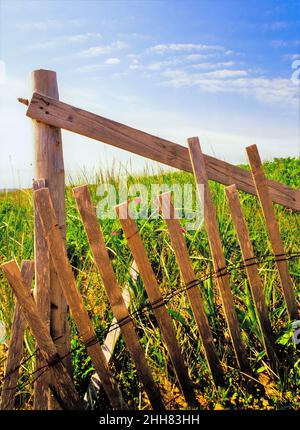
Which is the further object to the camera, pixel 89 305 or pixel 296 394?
pixel 89 305

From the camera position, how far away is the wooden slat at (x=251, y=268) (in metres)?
2.59

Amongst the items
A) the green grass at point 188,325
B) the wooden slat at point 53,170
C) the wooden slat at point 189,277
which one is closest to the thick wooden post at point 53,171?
the wooden slat at point 53,170

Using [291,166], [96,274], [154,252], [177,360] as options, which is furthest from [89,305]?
[291,166]

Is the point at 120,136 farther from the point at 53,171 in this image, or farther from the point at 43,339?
the point at 43,339

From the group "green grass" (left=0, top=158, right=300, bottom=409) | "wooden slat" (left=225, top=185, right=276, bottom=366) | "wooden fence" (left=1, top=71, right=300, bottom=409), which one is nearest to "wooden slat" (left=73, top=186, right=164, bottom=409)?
"wooden fence" (left=1, top=71, right=300, bottom=409)

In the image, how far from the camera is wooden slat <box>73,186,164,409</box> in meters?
2.11

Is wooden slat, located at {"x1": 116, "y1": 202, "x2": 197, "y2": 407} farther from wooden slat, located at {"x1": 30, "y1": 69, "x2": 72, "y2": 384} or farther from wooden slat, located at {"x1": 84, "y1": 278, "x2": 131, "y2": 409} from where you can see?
wooden slat, located at {"x1": 30, "y1": 69, "x2": 72, "y2": 384}

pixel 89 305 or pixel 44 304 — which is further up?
pixel 44 304

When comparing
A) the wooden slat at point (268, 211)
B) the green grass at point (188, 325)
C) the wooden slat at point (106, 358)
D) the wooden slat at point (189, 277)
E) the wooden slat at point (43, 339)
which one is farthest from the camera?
the wooden slat at point (268, 211)

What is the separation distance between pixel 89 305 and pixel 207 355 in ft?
3.36

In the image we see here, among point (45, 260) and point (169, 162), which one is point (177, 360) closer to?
point (45, 260)

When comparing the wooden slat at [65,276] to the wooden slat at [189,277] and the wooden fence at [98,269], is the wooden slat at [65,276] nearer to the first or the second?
the wooden fence at [98,269]

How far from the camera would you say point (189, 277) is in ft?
7.81

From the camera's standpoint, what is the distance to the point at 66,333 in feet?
7.80
